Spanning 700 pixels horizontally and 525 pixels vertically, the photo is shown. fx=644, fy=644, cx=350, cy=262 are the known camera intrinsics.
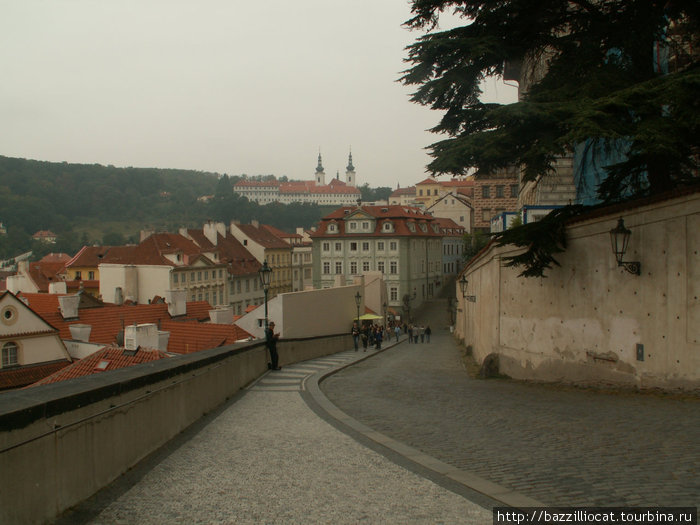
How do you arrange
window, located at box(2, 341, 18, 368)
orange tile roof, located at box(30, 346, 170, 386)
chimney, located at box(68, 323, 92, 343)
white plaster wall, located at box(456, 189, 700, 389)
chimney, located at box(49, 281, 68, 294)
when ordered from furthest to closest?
chimney, located at box(49, 281, 68, 294), chimney, located at box(68, 323, 92, 343), window, located at box(2, 341, 18, 368), orange tile roof, located at box(30, 346, 170, 386), white plaster wall, located at box(456, 189, 700, 389)

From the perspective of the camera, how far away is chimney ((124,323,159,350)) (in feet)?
70.9

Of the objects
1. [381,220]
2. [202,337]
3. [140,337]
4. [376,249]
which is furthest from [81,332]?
[381,220]

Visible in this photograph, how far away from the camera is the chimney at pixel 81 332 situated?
29281 millimetres

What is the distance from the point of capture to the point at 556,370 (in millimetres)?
13547

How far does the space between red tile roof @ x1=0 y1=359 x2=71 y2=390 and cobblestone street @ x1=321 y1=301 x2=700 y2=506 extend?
17731 mm

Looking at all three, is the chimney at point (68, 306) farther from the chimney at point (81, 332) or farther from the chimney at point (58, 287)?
the chimney at point (58, 287)

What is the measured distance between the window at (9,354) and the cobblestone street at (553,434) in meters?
19.6

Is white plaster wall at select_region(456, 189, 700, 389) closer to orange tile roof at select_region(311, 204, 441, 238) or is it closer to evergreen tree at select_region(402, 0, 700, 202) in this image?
evergreen tree at select_region(402, 0, 700, 202)

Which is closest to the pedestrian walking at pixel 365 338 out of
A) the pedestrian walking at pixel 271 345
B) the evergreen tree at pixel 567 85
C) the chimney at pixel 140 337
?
the chimney at pixel 140 337

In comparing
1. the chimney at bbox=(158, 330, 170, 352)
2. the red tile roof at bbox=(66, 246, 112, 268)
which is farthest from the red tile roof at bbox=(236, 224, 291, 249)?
the chimney at bbox=(158, 330, 170, 352)

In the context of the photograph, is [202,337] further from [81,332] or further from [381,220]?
[381,220]

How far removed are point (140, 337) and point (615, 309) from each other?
1567 centimetres

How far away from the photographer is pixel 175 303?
33188 mm

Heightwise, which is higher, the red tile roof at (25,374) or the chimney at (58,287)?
the chimney at (58,287)
